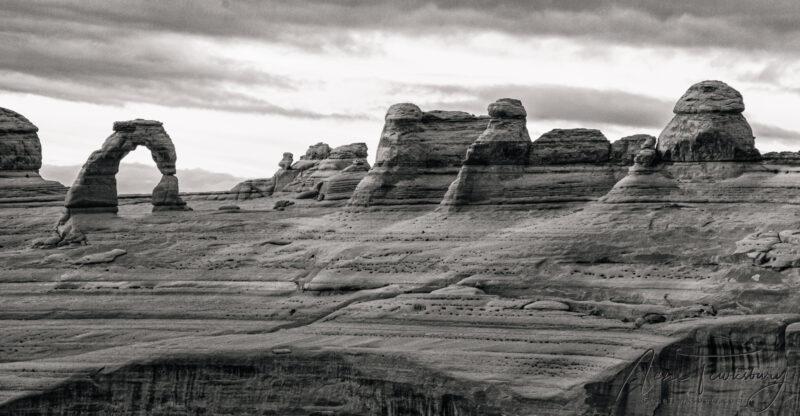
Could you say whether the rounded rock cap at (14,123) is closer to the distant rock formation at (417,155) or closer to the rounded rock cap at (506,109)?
the distant rock formation at (417,155)

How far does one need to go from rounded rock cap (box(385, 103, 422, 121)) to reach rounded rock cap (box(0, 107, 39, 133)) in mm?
32313

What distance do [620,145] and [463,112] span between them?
900cm

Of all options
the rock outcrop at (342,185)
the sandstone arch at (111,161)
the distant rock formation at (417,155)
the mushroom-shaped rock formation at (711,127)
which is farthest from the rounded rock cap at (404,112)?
the sandstone arch at (111,161)

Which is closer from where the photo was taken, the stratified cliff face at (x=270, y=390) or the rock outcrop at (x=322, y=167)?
the stratified cliff face at (x=270, y=390)

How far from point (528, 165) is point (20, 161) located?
129 feet

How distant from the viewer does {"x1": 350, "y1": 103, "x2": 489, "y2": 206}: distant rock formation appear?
7138 centimetres

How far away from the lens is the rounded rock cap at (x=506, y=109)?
67875 mm

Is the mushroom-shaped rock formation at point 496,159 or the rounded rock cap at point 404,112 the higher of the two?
the rounded rock cap at point 404,112

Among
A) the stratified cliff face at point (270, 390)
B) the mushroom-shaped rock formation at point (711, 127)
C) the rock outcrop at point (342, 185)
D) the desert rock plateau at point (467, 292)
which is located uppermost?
the mushroom-shaped rock formation at point (711, 127)

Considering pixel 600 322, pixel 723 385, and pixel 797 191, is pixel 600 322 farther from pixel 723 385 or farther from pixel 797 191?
pixel 797 191

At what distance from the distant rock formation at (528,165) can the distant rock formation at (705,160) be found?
3.06m

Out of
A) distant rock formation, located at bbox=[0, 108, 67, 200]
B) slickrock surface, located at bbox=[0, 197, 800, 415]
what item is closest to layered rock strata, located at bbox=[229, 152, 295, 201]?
distant rock formation, located at bbox=[0, 108, 67, 200]

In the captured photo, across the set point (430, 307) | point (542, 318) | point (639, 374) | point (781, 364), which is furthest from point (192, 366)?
point (781, 364)

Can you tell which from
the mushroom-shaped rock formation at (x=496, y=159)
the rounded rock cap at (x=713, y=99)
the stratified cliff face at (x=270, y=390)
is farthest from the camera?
the mushroom-shaped rock formation at (x=496, y=159)
